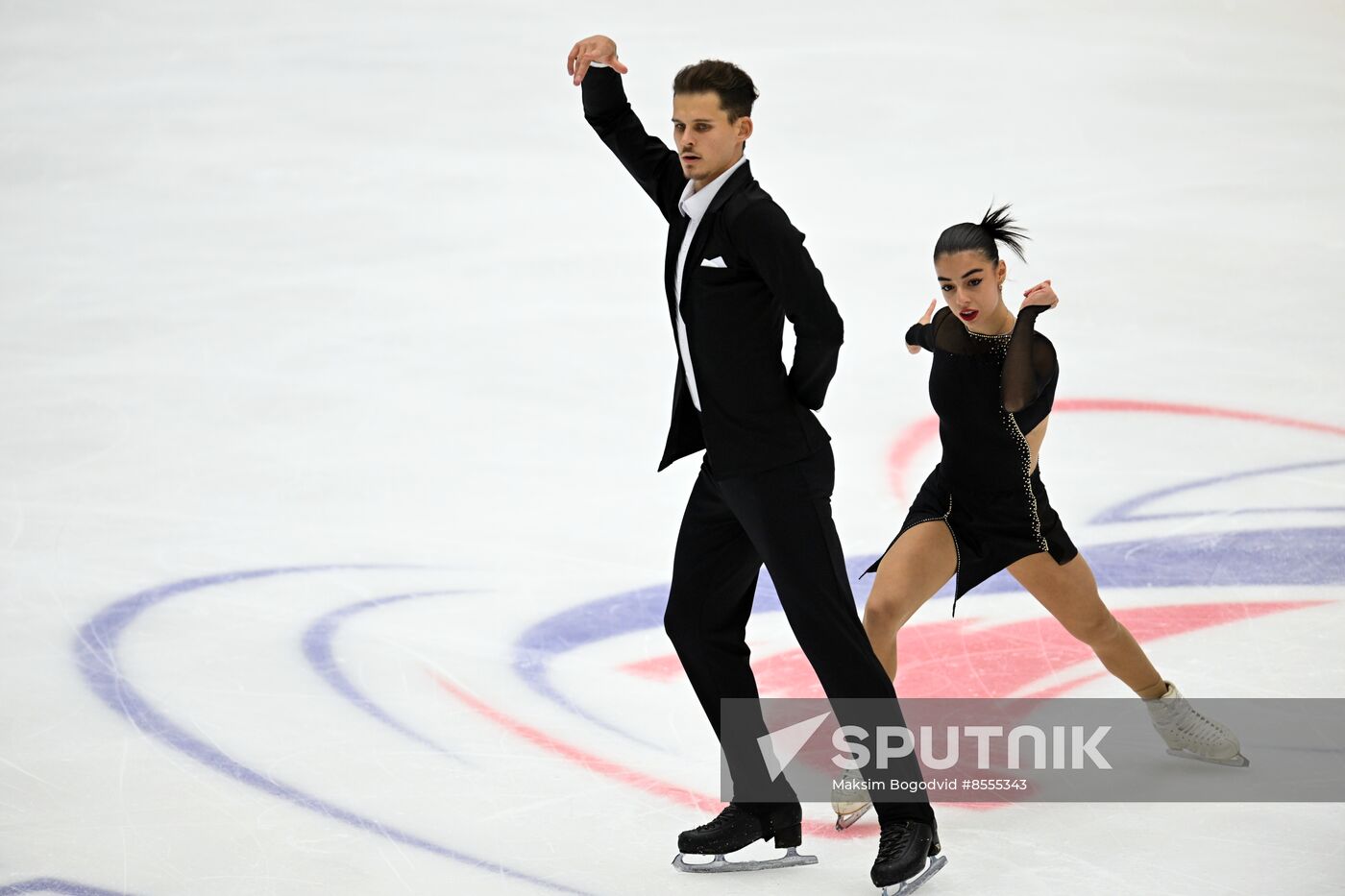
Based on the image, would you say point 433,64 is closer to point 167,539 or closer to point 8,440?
point 8,440

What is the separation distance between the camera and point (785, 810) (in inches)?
144

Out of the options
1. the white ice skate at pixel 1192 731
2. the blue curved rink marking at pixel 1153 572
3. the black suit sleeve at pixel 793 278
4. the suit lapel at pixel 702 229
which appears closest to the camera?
the black suit sleeve at pixel 793 278

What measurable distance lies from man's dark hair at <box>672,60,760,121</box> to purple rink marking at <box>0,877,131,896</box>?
2.05 metres

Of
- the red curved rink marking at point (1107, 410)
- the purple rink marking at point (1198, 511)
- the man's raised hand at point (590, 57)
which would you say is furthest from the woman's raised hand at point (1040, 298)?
the red curved rink marking at point (1107, 410)

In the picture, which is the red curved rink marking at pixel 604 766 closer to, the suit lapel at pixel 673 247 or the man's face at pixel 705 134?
the suit lapel at pixel 673 247

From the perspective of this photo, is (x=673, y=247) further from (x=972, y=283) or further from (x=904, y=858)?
(x=904, y=858)

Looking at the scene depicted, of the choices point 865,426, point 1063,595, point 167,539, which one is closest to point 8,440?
point 167,539

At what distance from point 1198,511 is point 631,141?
3.06 metres

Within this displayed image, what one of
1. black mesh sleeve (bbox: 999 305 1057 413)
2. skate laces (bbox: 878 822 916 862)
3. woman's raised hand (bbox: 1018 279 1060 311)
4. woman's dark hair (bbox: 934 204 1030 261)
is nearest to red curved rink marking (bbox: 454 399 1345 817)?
skate laces (bbox: 878 822 916 862)

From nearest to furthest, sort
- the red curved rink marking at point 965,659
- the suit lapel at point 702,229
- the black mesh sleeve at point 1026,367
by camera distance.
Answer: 1. the suit lapel at point 702,229
2. the black mesh sleeve at point 1026,367
3. the red curved rink marking at point 965,659

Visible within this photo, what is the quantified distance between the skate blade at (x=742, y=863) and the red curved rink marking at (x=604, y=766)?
174 millimetres

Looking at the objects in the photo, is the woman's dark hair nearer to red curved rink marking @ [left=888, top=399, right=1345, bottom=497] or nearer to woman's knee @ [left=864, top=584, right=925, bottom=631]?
woman's knee @ [left=864, top=584, right=925, bottom=631]

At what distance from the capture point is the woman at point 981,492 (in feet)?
12.4

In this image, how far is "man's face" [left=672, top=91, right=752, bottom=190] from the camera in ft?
10.9
